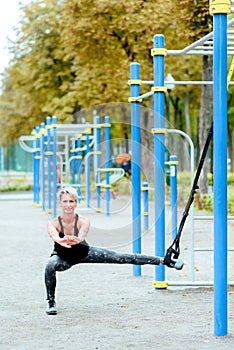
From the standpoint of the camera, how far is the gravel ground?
6090 mm

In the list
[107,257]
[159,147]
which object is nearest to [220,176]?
[107,257]

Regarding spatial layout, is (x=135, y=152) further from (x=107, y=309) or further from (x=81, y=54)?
(x=81, y=54)

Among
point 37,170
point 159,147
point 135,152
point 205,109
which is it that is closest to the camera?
point 159,147

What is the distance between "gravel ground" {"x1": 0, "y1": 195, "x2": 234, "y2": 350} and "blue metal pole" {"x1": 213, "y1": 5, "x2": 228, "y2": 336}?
30cm

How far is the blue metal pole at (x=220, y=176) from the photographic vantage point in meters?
6.11

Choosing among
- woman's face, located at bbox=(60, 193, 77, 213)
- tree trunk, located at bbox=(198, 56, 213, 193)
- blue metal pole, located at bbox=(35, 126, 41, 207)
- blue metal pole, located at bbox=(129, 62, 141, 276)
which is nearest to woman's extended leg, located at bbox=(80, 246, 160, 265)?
woman's face, located at bbox=(60, 193, 77, 213)

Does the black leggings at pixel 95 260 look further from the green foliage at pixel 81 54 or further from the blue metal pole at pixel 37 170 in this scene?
the blue metal pole at pixel 37 170

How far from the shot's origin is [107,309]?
7449 millimetres

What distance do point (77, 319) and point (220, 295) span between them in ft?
4.62

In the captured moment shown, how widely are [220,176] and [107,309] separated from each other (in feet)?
6.39

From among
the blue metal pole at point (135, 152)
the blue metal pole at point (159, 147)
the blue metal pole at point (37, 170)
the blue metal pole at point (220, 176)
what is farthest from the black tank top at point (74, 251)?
the blue metal pole at point (37, 170)

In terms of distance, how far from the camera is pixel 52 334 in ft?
20.9

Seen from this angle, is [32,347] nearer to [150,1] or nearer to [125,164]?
[150,1]

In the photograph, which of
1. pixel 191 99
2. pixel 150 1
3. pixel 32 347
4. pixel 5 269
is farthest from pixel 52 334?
pixel 191 99
